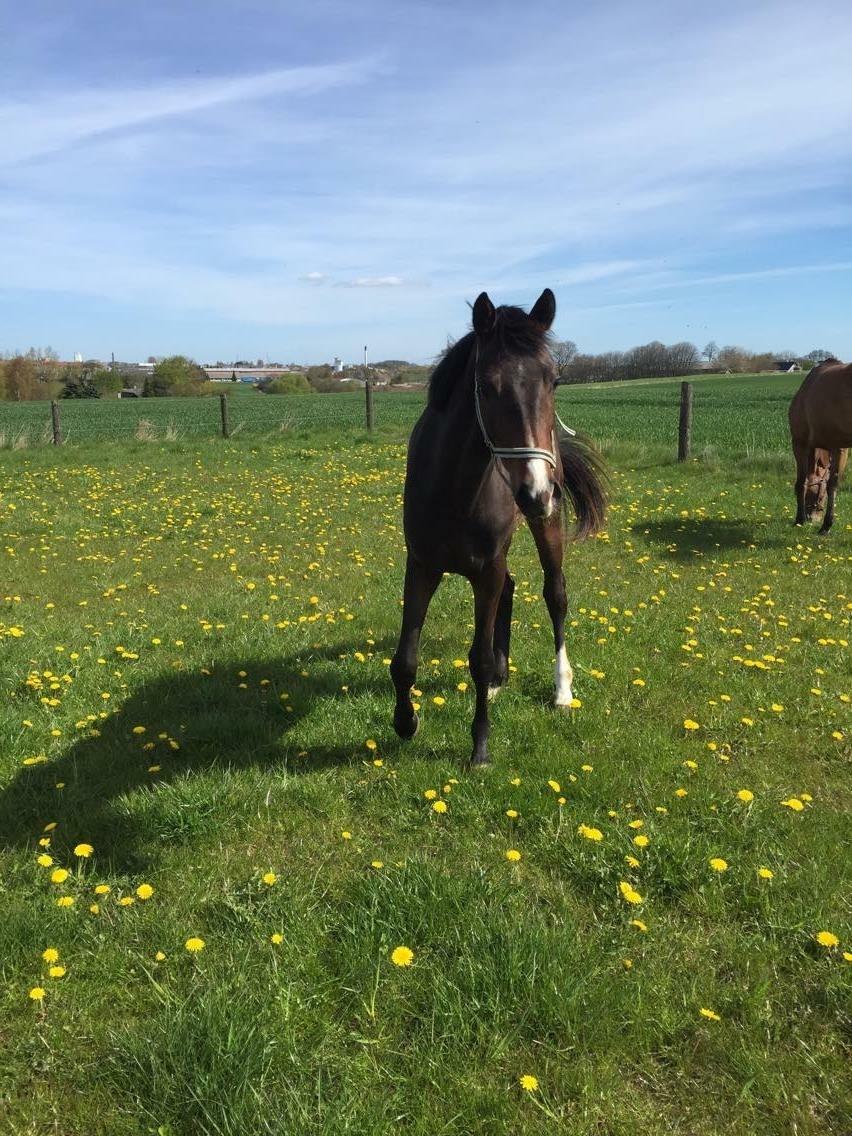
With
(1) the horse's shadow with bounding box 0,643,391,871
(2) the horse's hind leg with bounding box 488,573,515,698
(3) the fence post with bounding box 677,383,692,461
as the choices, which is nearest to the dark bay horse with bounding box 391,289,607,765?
(2) the horse's hind leg with bounding box 488,573,515,698

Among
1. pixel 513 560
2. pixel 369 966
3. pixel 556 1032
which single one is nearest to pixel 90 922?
pixel 369 966

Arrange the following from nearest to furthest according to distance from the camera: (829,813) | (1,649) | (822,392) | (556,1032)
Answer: (556,1032), (829,813), (1,649), (822,392)

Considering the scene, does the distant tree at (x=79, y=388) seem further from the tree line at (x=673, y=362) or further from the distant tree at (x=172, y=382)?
the tree line at (x=673, y=362)

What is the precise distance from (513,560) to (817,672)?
389cm

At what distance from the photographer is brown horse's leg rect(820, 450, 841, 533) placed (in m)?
9.62

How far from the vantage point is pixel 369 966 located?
2.65 m

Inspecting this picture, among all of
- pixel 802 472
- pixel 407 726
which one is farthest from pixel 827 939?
pixel 802 472

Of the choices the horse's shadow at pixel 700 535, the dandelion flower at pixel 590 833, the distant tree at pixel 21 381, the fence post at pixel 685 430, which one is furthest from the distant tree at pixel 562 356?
the distant tree at pixel 21 381

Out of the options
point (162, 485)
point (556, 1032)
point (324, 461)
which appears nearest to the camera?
point (556, 1032)

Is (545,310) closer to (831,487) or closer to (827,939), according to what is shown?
(827,939)

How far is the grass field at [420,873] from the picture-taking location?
2.23m

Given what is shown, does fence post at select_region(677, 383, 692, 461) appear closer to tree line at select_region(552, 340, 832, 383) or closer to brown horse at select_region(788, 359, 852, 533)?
brown horse at select_region(788, 359, 852, 533)

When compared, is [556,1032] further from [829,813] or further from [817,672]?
[817,672]

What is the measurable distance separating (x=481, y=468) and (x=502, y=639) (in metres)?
1.89
